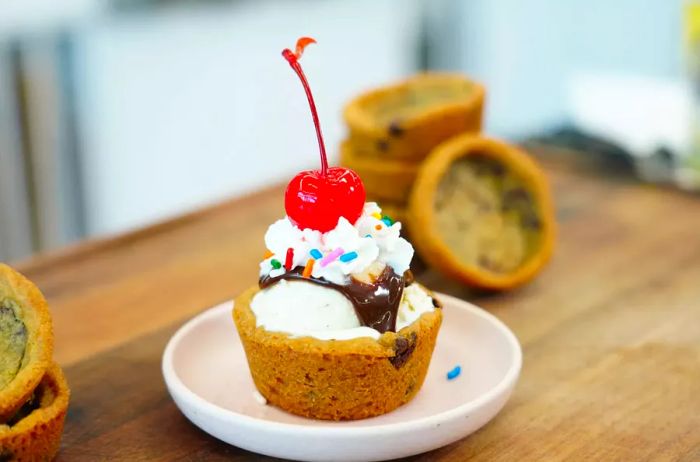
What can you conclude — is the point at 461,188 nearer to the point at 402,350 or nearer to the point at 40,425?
the point at 402,350

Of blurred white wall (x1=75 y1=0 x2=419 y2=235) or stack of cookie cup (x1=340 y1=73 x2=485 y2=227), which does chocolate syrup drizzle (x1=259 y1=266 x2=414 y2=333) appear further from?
blurred white wall (x1=75 y1=0 x2=419 y2=235)

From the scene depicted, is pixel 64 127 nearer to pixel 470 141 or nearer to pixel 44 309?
pixel 470 141

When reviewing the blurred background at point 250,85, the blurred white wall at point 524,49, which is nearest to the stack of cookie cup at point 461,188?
the blurred background at point 250,85

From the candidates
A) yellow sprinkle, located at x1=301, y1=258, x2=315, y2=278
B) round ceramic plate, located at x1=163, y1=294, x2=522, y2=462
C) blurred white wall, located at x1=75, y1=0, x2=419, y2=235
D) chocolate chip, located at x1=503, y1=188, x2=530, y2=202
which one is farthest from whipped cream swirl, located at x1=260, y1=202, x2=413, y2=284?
blurred white wall, located at x1=75, y1=0, x2=419, y2=235

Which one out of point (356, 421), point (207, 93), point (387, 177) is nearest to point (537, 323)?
point (387, 177)

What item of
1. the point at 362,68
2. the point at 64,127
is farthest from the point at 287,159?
the point at 64,127
